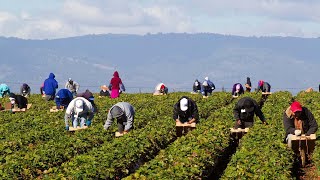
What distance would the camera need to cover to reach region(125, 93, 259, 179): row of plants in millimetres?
13820

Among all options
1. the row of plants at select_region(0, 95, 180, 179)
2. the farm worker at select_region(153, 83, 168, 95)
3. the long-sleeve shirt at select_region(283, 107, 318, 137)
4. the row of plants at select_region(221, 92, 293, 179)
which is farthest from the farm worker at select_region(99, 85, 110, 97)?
the long-sleeve shirt at select_region(283, 107, 318, 137)

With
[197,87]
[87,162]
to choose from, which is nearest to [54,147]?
[87,162]

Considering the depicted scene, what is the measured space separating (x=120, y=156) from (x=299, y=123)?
17.5 feet

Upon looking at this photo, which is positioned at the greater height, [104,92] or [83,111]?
[104,92]

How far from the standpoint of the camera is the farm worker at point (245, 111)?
22.0 metres

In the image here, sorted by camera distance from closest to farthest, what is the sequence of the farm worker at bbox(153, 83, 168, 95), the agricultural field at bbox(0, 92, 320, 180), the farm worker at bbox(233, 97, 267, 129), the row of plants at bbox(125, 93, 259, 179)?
the row of plants at bbox(125, 93, 259, 179), the agricultural field at bbox(0, 92, 320, 180), the farm worker at bbox(233, 97, 267, 129), the farm worker at bbox(153, 83, 168, 95)

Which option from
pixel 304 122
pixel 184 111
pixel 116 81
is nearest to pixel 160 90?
pixel 116 81

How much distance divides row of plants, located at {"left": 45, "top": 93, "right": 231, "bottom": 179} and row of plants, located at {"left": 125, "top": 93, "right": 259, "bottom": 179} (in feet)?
2.56

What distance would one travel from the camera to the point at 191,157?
15.9 meters

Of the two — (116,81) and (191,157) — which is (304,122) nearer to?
(191,157)

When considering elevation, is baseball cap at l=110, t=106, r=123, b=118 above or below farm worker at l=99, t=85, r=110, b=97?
below

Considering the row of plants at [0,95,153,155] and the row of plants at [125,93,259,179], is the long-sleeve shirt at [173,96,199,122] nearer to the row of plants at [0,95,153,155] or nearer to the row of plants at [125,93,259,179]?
the row of plants at [125,93,259,179]

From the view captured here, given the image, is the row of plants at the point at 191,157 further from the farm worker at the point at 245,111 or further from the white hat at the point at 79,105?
the white hat at the point at 79,105

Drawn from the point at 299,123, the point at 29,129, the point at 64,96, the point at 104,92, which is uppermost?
the point at 104,92
